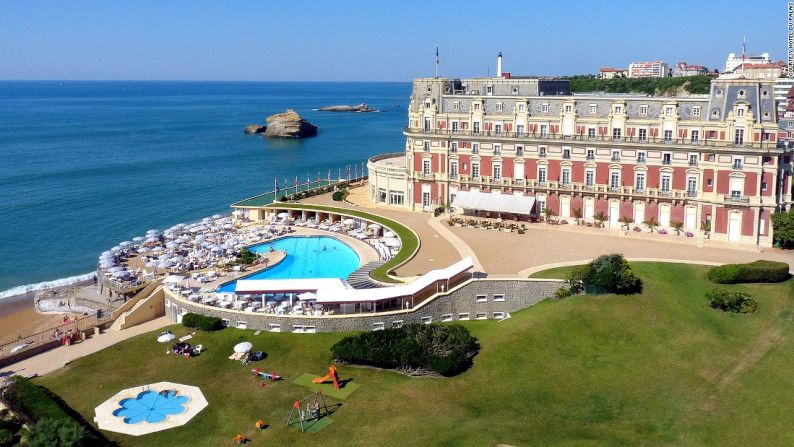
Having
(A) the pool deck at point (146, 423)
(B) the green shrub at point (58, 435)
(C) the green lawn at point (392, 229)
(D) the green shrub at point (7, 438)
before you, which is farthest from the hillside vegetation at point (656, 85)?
(D) the green shrub at point (7, 438)

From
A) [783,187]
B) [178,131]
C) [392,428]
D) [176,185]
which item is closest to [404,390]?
[392,428]

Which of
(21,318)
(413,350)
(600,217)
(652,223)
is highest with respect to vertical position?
(600,217)

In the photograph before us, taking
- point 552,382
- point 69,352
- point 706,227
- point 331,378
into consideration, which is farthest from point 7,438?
point 706,227

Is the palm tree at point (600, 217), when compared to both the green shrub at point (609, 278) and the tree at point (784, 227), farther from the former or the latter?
the green shrub at point (609, 278)

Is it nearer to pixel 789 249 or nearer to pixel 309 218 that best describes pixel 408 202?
pixel 309 218

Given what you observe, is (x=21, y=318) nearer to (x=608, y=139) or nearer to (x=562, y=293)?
(x=562, y=293)
